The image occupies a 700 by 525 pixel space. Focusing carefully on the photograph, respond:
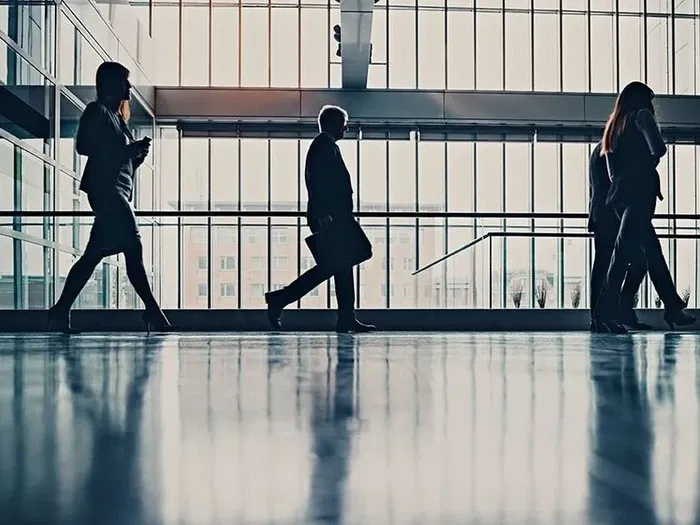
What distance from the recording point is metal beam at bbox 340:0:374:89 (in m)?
12.8

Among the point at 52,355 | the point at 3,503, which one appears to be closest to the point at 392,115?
the point at 52,355

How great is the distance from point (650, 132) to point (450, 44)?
595 inches

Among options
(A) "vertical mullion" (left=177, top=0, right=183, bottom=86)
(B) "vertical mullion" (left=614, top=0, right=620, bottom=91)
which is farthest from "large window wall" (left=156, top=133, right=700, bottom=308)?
(B) "vertical mullion" (left=614, top=0, right=620, bottom=91)

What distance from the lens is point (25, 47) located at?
404 inches

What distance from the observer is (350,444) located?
4.58 ft

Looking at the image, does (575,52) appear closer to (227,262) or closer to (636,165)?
(227,262)

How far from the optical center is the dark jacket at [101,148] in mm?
4691

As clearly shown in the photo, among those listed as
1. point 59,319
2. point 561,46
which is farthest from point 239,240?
point 561,46

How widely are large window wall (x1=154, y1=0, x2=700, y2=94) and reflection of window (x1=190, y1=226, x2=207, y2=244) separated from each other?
11.5ft

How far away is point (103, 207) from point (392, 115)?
12.3m

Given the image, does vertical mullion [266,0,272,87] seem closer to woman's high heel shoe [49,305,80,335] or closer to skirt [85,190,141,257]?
woman's high heel shoe [49,305,80,335]

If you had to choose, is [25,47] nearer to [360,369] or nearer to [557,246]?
[557,246]

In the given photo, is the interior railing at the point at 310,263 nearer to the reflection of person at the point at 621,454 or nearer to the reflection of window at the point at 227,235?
the reflection of window at the point at 227,235

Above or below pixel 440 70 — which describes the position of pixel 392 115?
below
